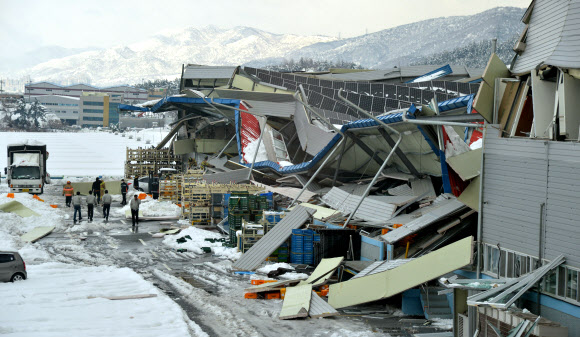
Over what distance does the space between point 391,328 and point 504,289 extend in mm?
2536

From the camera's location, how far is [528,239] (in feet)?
39.1

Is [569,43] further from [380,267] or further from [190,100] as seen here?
[190,100]

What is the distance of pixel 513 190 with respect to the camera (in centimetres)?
1246

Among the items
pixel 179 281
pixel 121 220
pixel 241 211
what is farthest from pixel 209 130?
pixel 179 281

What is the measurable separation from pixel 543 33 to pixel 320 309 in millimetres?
7376

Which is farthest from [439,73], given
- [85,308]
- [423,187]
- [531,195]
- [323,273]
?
[85,308]

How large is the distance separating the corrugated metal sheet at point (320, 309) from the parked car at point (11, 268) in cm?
721

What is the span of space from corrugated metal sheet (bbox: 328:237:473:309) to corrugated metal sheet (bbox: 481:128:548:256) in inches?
29.4

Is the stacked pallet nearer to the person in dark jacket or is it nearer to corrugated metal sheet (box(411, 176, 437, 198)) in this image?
the person in dark jacket

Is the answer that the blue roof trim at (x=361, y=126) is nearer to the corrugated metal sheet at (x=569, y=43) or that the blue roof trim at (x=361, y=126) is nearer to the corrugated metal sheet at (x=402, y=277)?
the corrugated metal sheet at (x=569, y=43)

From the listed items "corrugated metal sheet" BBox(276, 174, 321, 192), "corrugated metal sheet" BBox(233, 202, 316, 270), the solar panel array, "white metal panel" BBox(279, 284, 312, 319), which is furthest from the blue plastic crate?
the solar panel array

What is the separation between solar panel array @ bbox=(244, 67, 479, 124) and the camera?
1449 inches

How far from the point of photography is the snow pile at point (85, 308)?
38.7 feet

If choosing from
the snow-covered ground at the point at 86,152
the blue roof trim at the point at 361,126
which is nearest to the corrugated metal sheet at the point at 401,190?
the blue roof trim at the point at 361,126
